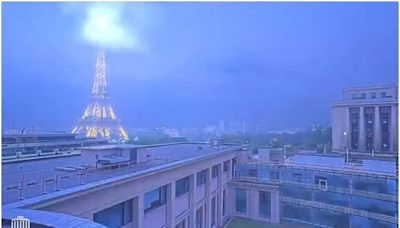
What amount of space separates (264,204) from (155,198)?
3.12 meters

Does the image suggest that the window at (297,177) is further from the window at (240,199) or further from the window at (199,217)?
the window at (199,217)

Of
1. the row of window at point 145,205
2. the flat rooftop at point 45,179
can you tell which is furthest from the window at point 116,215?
the flat rooftop at point 45,179

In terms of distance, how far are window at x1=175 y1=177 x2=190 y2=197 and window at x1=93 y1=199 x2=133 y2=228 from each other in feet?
4.20

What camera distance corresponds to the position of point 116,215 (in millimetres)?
3256

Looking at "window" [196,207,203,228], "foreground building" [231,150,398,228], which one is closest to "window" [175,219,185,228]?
"window" [196,207,203,228]

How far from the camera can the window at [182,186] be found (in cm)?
479

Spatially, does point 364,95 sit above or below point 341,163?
above

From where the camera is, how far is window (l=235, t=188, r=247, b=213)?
6.84m

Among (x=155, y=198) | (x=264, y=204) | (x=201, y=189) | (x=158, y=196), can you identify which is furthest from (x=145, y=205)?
(x=264, y=204)

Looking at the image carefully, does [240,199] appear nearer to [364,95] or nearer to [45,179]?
[45,179]

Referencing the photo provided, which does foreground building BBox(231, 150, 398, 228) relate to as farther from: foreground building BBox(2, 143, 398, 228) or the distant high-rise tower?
the distant high-rise tower

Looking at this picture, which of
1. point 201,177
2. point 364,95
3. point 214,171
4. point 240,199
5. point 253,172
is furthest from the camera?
point 364,95

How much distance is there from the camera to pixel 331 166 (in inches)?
248

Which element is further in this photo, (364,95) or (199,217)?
(364,95)
